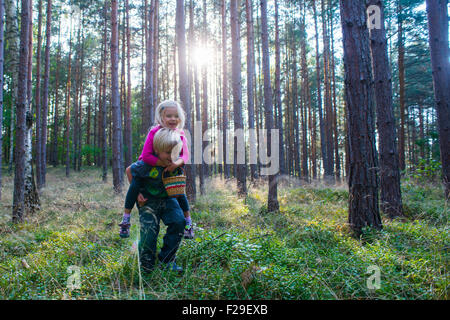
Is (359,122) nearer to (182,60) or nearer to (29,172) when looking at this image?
(182,60)

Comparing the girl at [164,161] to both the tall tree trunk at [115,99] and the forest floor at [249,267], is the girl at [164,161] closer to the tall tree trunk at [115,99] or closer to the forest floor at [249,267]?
the forest floor at [249,267]

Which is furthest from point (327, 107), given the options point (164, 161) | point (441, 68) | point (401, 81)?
point (164, 161)

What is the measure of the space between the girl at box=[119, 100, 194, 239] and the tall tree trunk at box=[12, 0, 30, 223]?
483 centimetres

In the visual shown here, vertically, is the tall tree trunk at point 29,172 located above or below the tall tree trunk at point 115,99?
below

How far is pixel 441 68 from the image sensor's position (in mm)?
7168

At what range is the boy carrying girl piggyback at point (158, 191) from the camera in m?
2.70

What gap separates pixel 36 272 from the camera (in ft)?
9.81

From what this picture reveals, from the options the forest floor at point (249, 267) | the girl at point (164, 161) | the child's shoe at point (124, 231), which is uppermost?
the girl at point (164, 161)

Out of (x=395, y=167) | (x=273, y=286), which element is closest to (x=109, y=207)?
(x=273, y=286)

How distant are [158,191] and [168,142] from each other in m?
0.54

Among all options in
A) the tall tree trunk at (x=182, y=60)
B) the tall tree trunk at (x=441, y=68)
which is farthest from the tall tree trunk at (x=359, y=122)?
the tall tree trunk at (x=182, y=60)

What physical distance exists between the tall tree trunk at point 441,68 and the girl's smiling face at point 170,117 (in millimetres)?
7574
